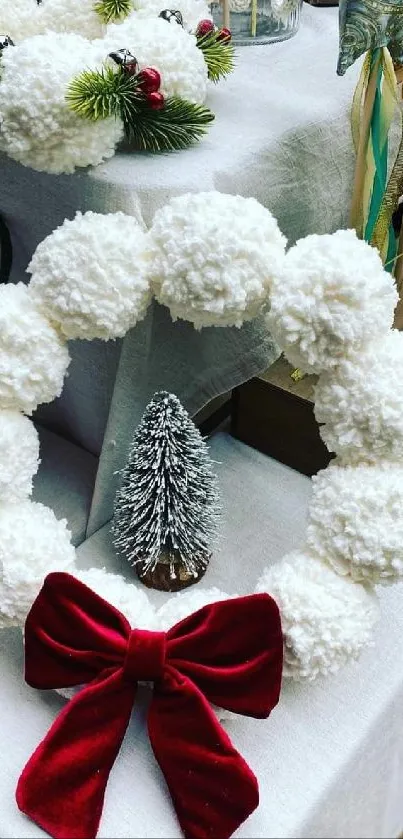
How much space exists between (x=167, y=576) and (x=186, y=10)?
0.57m

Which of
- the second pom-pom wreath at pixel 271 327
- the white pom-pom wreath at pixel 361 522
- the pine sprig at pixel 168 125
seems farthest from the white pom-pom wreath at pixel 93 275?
the white pom-pom wreath at pixel 361 522

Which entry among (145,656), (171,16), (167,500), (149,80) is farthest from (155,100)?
(145,656)

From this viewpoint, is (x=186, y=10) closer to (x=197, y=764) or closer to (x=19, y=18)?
(x=19, y=18)

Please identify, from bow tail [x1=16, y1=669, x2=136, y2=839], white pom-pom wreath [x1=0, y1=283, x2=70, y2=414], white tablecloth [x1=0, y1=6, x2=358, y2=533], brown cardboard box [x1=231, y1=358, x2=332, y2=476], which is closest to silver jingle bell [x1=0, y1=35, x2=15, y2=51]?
white tablecloth [x1=0, y1=6, x2=358, y2=533]

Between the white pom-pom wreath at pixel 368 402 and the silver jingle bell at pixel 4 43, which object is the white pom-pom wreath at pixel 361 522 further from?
the silver jingle bell at pixel 4 43

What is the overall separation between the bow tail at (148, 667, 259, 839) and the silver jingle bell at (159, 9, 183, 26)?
0.59 m

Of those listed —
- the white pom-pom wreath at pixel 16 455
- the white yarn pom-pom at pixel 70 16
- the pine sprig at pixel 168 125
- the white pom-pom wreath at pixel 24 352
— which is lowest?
the white pom-pom wreath at pixel 16 455

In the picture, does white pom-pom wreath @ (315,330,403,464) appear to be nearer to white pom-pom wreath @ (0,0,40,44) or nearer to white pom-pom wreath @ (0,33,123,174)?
white pom-pom wreath @ (0,33,123,174)

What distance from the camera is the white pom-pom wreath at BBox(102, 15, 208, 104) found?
0.67 m

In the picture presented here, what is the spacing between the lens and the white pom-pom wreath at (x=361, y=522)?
58cm

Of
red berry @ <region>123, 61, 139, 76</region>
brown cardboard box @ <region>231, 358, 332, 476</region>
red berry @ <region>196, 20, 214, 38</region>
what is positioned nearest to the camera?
red berry @ <region>123, 61, 139, 76</region>

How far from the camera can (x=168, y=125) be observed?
2.26ft

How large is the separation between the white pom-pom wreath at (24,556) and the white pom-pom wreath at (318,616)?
0.17 metres

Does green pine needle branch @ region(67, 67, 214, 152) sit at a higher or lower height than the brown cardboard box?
higher
